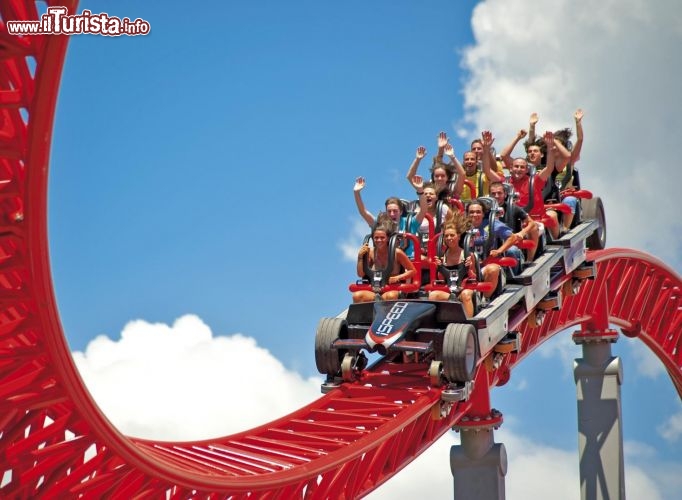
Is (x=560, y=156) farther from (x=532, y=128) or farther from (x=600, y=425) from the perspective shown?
(x=600, y=425)

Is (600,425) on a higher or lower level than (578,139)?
lower

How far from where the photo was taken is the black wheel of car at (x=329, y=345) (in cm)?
967

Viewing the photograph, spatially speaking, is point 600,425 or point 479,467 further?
point 600,425

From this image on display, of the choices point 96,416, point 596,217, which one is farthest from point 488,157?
point 96,416

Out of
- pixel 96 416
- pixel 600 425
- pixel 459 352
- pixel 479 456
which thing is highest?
pixel 600 425

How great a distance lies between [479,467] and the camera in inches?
400

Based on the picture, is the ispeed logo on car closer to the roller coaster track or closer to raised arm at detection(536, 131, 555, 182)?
the roller coaster track

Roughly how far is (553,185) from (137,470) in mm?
6818

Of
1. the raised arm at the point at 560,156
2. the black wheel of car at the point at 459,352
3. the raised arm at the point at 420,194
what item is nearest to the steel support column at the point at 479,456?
the black wheel of car at the point at 459,352

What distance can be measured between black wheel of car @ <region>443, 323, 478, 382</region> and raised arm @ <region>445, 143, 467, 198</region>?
2630 mm

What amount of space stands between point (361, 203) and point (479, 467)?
9.44 ft

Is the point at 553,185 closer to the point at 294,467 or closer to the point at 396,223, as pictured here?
the point at 396,223

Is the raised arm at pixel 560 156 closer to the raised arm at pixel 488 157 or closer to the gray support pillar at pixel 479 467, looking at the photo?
the raised arm at pixel 488 157

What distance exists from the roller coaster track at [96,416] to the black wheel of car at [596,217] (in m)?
1.81
